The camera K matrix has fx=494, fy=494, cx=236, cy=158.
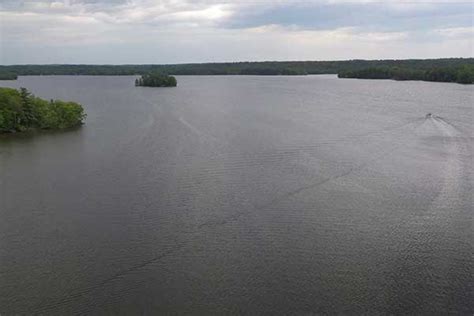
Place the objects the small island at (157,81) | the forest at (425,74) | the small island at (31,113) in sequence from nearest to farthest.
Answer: the small island at (31,113)
the forest at (425,74)
the small island at (157,81)

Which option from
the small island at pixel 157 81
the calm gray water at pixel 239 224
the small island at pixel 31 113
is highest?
the small island at pixel 157 81

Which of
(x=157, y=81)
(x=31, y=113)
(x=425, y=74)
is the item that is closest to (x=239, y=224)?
(x=31, y=113)

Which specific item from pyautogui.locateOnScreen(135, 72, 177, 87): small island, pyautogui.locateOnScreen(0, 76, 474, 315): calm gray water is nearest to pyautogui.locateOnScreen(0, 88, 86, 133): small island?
pyautogui.locateOnScreen(0, 76, 474, 315): calm gray water

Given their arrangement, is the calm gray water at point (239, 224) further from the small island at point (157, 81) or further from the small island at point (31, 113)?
the small island at point (157, 81)

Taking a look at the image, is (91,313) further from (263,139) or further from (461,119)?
(461,119)

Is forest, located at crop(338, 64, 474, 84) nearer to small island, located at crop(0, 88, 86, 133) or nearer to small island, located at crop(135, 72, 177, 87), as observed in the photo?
small island, located at crop(135, 72, 177, 87)

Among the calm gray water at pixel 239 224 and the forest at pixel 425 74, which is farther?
the forest at pixel 425 74

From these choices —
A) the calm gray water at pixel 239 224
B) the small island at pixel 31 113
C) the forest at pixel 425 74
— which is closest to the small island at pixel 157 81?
the forest at pixel 425 74
